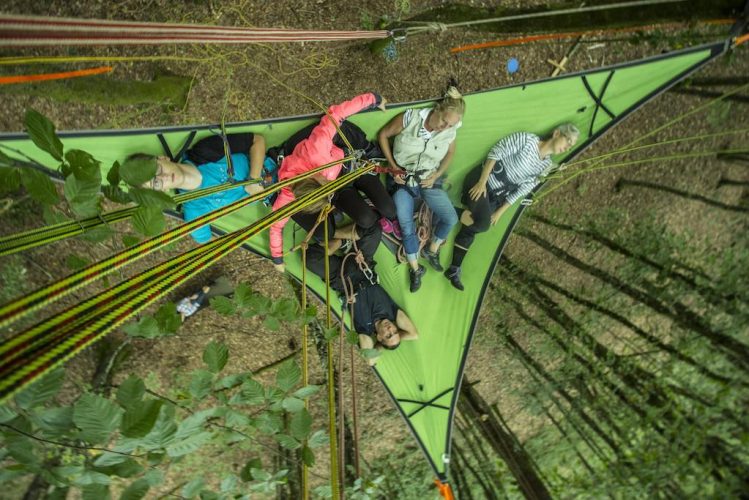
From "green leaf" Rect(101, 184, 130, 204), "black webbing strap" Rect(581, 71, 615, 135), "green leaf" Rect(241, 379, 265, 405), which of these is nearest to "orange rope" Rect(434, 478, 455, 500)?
→ "green leaf" Rect(241, 379, 265, 405)

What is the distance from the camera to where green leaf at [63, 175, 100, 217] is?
26.1 inches

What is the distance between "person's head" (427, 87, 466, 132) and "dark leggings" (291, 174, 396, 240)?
35 cm

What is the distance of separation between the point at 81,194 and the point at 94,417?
0.33 metres

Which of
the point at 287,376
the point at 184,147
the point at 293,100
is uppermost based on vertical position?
the point at 293,100

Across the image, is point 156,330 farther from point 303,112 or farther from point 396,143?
point 303,112

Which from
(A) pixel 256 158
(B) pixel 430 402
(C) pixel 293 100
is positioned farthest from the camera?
(B) pixel 430 402

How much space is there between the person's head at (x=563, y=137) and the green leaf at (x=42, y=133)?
184cm

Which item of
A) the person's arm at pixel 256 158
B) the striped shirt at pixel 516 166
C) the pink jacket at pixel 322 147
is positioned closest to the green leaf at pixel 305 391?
the pink jacket at pixel 322 147

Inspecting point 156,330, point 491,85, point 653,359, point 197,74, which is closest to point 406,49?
point 491,85

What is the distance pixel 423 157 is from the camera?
1895mm

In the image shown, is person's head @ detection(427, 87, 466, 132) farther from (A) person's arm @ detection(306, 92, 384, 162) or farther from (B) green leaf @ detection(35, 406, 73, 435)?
(B) green leaf @ detection(35, 406, 73, 435)

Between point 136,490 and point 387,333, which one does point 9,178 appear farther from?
point 387,333

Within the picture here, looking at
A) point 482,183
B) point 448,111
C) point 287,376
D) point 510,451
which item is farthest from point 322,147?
point 510,451

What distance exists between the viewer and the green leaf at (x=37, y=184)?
622 millimetres
